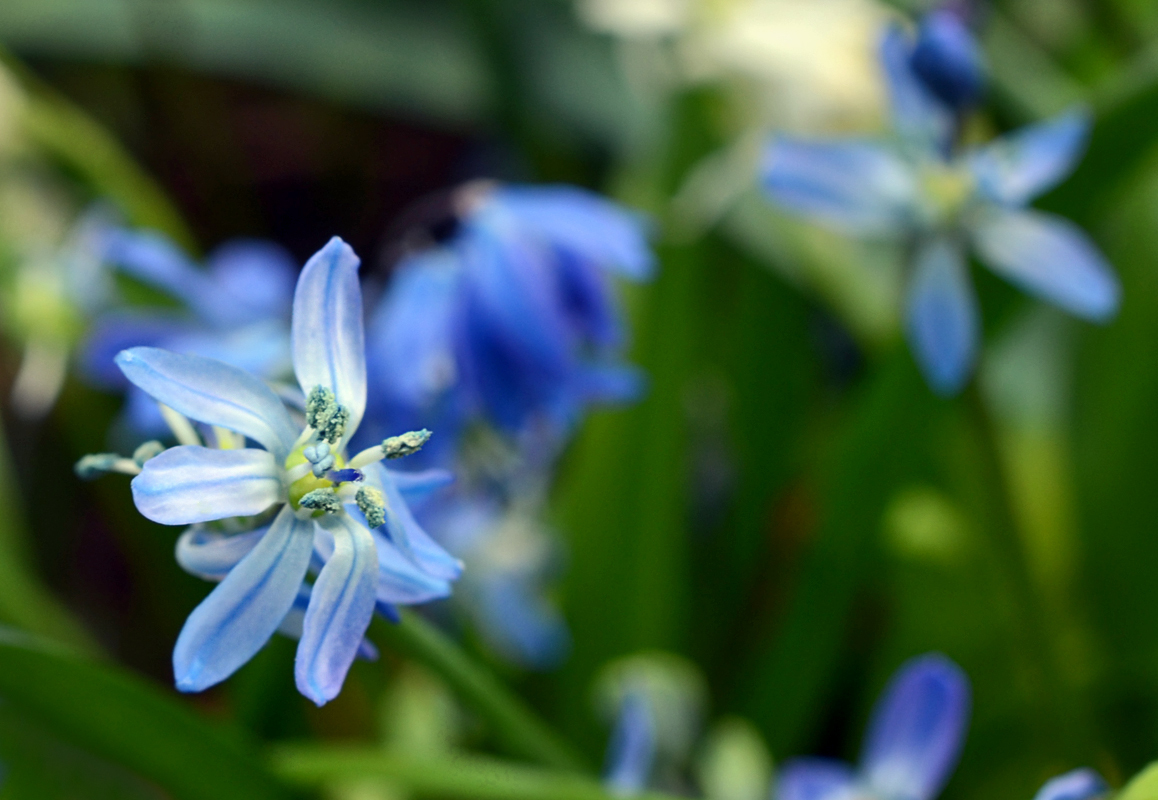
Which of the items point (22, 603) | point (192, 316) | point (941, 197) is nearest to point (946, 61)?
point (941, 197)

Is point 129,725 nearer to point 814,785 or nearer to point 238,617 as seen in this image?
point 238,617

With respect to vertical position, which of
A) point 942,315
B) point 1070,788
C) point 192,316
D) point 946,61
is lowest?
point 1070,788

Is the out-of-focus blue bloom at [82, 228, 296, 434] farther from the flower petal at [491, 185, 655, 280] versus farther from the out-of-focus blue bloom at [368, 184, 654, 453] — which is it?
the flower petal at [491, 185, 655, 280]

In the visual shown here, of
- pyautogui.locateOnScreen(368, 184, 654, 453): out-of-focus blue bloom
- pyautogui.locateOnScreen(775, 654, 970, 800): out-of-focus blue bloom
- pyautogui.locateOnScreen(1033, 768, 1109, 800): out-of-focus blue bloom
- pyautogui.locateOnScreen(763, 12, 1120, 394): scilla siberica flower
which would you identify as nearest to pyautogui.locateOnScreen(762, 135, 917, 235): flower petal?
pyautogui.locateOnScreen(763, 12, 1120, 394): scilla siberica flower

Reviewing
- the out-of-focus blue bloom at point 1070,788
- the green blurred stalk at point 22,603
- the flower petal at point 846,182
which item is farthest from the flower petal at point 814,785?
the green blurred stalk at point 22,603

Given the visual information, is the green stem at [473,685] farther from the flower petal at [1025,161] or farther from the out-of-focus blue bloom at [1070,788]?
the flower petal at [1025,161]

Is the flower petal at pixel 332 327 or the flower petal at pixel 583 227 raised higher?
the flower petal at pixel 583 227

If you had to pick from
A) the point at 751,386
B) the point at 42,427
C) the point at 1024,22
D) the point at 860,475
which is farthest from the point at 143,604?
the point at 1024,22
